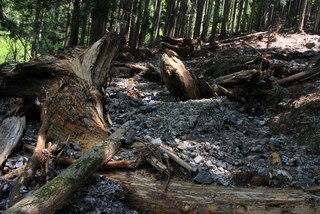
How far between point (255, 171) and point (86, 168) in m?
2.38

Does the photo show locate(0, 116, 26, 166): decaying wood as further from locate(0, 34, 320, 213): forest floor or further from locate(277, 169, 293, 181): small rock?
locate(277, 169, 293, 181): small rock

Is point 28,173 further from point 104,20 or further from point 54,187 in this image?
point 104,20

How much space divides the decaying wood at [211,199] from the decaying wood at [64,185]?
1.57ft

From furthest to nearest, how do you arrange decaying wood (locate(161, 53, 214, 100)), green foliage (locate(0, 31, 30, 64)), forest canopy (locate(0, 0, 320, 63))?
green foliage (locate(0, 31, 30, 64)) → forest canopy (locate(0, 0, 320, 63)) → decaying wood (locate(161, 53, 214, 100))

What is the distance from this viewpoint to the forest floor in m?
4.39

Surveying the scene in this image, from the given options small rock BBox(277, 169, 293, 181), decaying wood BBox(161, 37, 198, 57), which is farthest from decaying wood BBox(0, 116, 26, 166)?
decaying wood BBox(161, 37, 198, 57)

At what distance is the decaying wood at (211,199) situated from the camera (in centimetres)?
382

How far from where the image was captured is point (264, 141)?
5621 millimetres

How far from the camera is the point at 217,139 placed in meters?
5.74

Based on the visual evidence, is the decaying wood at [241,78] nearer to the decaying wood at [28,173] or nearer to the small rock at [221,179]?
the small rock at [221,179]

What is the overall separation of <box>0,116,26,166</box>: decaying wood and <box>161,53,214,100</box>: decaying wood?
3.41 meters

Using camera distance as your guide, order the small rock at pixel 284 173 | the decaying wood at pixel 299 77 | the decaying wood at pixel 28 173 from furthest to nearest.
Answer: the decaying wood at pixel 299 77
the small rock at pixel 284 173
the decaying wood at pixel 28 173

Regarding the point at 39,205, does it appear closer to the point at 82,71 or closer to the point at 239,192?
the point at 239,192

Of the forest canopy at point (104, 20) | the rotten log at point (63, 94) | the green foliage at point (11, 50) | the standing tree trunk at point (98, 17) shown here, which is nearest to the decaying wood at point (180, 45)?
the forest canopy at point (104, 20)
